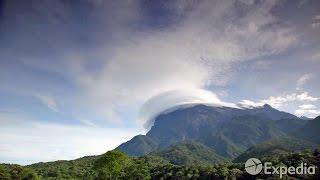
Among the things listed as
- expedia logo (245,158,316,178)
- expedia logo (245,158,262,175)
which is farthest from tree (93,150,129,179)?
expedia logo (245,158,316,178)

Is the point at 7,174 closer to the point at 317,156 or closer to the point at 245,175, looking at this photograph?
the point at 245,175

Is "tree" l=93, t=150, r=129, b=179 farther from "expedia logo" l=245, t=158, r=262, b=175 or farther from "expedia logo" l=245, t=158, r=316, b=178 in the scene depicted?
"expedia logo" l=245, t=158, r=316, b=178

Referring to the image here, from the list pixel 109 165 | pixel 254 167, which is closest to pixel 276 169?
pixel 254 167

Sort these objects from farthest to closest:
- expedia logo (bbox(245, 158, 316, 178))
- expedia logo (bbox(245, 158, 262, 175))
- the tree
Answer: the tree → expedia logo (bbox(245, 158, 262, 175)) → expedia logo (bbox(245, 158, 316, 178))

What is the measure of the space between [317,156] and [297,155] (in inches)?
375

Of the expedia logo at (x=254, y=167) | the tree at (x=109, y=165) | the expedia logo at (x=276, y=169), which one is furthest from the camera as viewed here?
the tree at (x=109, y=165)

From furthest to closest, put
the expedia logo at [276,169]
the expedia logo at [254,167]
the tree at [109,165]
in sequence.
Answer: the tree at [109,165]
the expedia logo at [254,167]
the expedia logo at [276,169]

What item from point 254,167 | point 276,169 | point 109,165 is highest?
point 254,167

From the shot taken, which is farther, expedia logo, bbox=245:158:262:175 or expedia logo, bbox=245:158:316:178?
expedia logo, bbox=245:158:262:175

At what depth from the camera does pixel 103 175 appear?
583 feet

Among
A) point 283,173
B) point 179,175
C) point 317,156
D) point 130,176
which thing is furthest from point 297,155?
point 130,176

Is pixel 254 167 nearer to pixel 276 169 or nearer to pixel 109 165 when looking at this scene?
pixel 276 169

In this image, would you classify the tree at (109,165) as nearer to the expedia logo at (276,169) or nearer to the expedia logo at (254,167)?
the expedia logo at (254,167)

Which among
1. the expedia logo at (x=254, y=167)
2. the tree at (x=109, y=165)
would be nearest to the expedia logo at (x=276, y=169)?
the expedia logo at (x=254, y=167)
